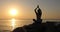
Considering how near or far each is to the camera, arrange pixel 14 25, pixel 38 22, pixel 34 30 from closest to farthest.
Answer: pixel 34 30, pixel 38 22, pixel 14 25

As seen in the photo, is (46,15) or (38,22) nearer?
(38,22)

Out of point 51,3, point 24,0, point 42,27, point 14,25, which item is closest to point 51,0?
point 51,3

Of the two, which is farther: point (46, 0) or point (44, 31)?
point (46, 0)

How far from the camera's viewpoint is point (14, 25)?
2.01 metres

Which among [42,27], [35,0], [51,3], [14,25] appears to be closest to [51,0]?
[51,3]

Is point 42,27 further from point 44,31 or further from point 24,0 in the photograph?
point 24,0

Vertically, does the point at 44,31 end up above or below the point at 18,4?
below

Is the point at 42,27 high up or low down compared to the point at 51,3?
down

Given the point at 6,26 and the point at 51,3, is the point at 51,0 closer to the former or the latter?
the point at 51,3

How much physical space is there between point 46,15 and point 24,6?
0.94 ft

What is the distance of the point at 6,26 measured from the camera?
6.63 feet

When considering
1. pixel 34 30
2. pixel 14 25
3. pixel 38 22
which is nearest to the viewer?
pixel 34 30

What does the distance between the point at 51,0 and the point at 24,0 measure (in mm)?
329

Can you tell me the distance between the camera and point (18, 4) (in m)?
2.10
